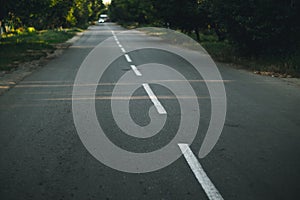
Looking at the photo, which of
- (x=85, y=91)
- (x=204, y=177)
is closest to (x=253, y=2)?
(x=85, y=91)

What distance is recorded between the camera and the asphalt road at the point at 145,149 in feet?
11.9

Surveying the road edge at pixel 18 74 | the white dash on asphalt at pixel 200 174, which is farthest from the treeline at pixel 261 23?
the white dash on asphalt at pixel 200 174

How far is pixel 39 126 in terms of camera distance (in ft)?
19.1

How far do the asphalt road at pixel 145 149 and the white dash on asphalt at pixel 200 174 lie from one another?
64 mm

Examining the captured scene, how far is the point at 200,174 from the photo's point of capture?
397 cm

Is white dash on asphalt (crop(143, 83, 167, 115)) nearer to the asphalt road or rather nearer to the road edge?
the asphalt road

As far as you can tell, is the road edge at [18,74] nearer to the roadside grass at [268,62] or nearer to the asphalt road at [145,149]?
the asphalt road at [145,149]

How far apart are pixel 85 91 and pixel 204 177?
5.32 metres

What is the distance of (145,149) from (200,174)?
1.06 metres

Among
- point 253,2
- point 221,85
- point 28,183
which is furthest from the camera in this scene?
point 253,2

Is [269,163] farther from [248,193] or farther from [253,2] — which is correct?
[253,2]

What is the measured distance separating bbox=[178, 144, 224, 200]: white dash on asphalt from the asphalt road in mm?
64

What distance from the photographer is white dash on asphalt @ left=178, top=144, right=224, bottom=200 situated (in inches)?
138

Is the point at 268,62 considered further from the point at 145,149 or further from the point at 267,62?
the point at 145,149
